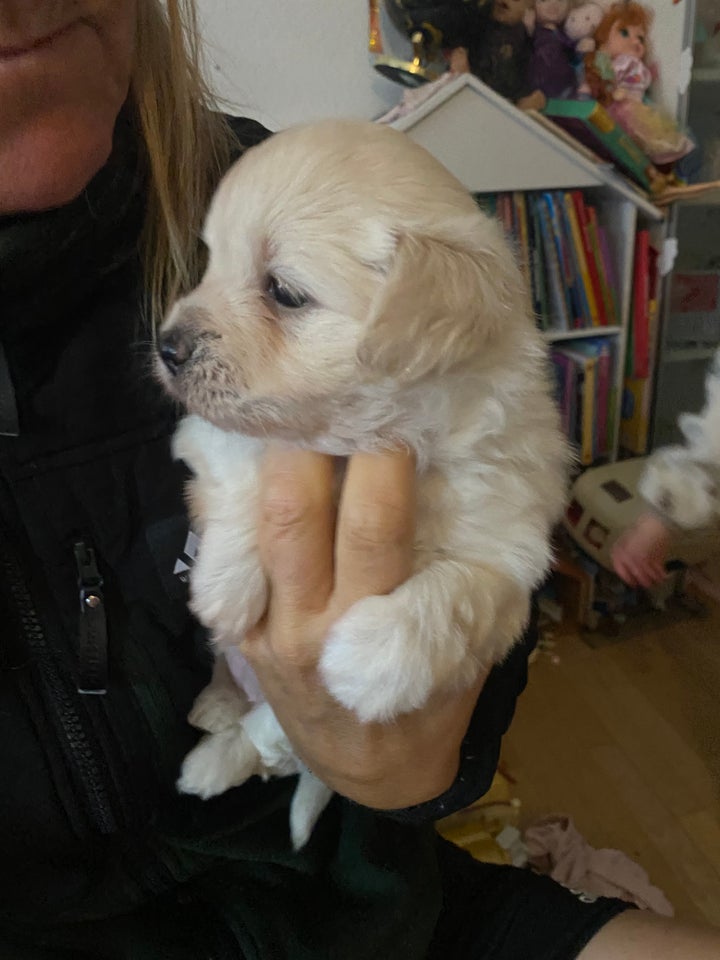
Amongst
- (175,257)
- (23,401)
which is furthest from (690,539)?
(23,401)

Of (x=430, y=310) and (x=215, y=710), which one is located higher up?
(x=430, y=310)

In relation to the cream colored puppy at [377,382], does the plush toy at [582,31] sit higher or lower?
higher

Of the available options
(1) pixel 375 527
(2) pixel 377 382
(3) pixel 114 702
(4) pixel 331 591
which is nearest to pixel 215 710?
(3) pixel 114 702

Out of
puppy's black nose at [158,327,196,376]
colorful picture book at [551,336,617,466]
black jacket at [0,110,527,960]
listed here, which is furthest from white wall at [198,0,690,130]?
puppy's black nose at [158,327,196,376]

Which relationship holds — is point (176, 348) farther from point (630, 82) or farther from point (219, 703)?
point (630, 82)

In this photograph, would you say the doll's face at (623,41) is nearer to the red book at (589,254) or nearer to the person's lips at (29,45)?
the red book at (589,254)

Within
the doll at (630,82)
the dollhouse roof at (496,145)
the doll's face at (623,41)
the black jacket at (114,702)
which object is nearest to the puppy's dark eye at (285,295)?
the black jacket at (114,702)
